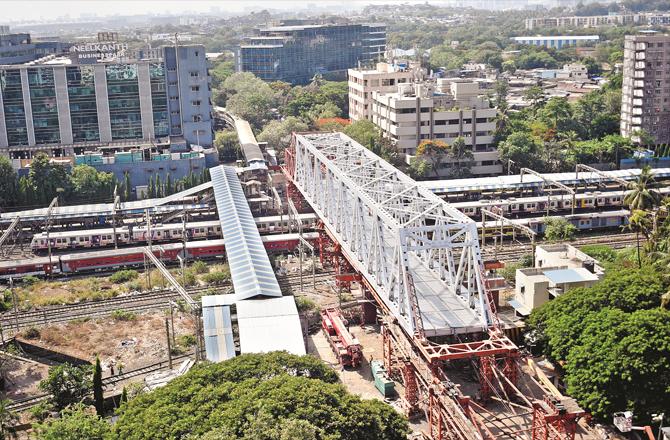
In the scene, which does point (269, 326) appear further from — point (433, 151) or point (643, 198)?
point (433, 151)

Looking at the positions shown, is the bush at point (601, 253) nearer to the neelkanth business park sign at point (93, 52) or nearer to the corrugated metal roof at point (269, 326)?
the corrugated metal roof at point (269, 326)

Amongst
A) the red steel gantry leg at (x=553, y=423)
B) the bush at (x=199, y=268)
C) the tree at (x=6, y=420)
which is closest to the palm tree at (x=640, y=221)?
the red steel gantry leg at (x=553, y=423)

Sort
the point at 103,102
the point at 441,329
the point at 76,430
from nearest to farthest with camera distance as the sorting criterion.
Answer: the point at 76,430 → the point at 441,329 → the point at 103,102

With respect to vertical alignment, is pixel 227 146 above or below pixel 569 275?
above

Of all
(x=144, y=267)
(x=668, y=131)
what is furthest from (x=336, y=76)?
(x=144, y=267)

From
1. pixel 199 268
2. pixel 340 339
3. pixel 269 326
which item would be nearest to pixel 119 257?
pixel 199 268

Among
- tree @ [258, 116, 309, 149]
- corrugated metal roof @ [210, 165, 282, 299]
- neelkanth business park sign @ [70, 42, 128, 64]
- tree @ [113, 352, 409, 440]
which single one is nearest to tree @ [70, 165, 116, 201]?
corrugated metal roof @ [210, 165, 282, 299]

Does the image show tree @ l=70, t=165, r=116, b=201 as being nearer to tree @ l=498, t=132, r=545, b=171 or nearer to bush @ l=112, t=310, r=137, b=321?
bush @ l=112, t=310, r=137, b=321
